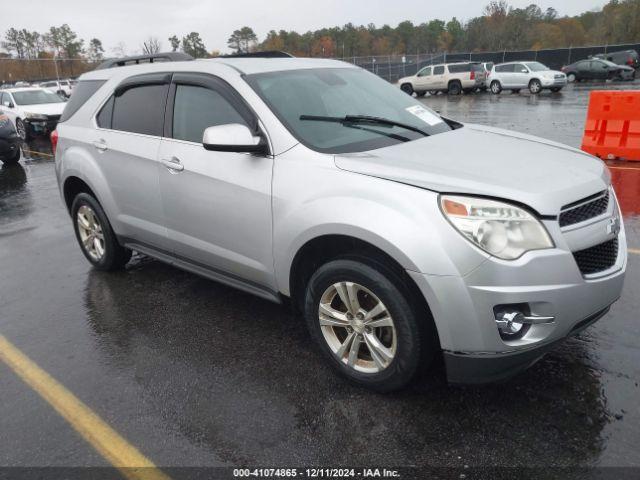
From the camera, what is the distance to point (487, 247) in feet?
8.38

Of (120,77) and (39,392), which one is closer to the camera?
(39,392)

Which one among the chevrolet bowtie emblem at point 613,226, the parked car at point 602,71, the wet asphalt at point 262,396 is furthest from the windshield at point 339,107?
the parked car at point 602,71

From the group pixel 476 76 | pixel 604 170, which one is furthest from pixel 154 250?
pixel 476 76

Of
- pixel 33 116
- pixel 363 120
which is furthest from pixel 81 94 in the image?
pixel 33 116

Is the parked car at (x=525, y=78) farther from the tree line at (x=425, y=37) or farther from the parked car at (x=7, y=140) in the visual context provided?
the tree line at (x=425, y=37)

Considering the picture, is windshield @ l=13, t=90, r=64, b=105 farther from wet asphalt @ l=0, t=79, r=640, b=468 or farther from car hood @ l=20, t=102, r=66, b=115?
wet asphalt @ l=0, t=79, r=640, b=468

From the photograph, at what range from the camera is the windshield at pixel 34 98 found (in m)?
17.4

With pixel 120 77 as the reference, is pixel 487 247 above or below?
below

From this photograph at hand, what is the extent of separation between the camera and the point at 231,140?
328cm

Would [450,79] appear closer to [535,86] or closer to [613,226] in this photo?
[535,86]

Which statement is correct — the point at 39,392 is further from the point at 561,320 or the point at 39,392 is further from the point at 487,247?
the point at 561,320

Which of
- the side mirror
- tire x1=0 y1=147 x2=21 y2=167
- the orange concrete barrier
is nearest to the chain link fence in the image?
tire x1=0 y1=147 x2=21 y2=167

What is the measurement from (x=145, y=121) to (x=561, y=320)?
10.9 ft

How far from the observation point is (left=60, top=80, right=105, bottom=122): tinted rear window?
5.01 metres
